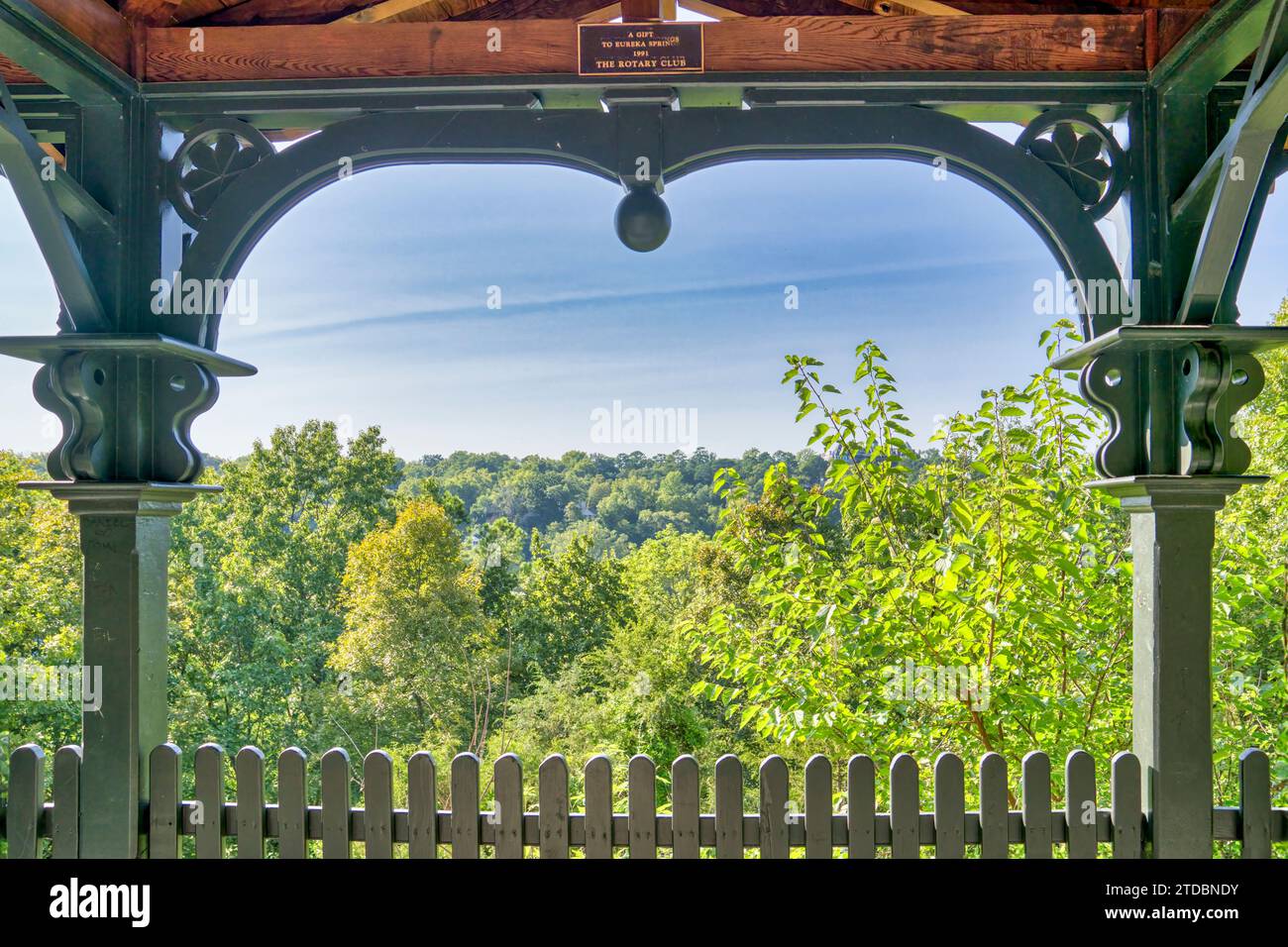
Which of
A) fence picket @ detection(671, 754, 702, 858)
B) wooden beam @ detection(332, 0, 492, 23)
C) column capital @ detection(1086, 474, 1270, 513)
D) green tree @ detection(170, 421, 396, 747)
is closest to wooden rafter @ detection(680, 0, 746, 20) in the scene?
wooden beam @ detection(332, 0, 492, 23)

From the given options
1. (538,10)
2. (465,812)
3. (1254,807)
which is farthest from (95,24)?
(1254,807)

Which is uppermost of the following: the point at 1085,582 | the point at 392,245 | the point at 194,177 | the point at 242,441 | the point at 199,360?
the point at 392,245

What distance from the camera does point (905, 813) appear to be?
243 cm

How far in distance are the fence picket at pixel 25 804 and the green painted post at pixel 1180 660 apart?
280 cm

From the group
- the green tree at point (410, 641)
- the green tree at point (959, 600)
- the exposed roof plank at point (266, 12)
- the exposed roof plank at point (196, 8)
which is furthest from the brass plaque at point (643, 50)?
the green tree at point (410, 641)

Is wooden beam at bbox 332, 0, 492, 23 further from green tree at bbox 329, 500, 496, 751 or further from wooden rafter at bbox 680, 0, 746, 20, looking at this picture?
green tree at bbox 329, 500, 496, 751

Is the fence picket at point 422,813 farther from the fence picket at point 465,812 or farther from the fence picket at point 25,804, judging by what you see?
the fence picket at point 25,804

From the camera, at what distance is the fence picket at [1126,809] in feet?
7.73

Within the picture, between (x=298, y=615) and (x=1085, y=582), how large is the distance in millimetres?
23846

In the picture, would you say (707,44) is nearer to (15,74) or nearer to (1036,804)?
(15,74)

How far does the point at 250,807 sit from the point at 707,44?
2.30m

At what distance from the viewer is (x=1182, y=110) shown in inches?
95.4
